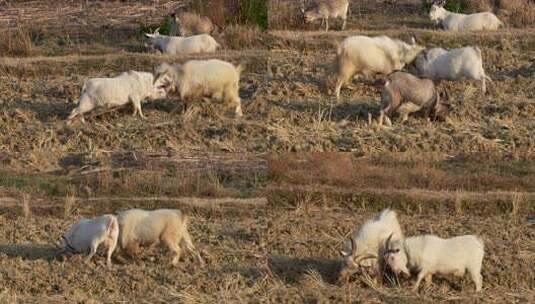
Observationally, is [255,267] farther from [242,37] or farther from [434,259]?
[242,37]

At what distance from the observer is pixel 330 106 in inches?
716

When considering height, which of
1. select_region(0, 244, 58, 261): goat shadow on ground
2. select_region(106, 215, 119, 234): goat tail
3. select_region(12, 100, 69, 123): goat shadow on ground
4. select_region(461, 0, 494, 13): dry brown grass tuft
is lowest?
select_region(0, 244, 58, 261): goat shadow on ground

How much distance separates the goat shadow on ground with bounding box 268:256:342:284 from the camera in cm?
1256

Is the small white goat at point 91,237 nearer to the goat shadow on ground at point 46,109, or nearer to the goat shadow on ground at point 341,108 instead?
the goat shadow on ground at point 46,109

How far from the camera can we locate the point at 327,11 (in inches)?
872

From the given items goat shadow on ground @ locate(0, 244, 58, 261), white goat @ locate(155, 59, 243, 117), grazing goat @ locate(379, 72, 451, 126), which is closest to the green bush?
white goat @ locate(155, 59, 243, 117)

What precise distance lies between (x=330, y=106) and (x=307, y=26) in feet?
15.4

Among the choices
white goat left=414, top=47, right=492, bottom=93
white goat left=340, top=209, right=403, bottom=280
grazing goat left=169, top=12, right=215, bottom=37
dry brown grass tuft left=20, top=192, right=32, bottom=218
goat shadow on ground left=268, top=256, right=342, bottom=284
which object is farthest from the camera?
grazing goat left=169, top=12, right=215, bottom=37

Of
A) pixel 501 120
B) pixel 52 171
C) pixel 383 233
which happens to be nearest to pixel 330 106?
pixel 501 120

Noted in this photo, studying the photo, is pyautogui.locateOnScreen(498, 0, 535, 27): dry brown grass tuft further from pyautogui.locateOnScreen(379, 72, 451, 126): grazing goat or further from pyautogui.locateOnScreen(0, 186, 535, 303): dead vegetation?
pyautogui.locateOnScreen(0, 186, 535, 303): dead vegetation

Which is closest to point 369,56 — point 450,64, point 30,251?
point 450,64

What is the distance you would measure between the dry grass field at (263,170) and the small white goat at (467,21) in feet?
1.34

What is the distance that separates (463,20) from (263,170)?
6.94m

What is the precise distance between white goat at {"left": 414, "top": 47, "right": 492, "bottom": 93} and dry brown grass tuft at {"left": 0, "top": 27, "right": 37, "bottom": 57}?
6.71m
